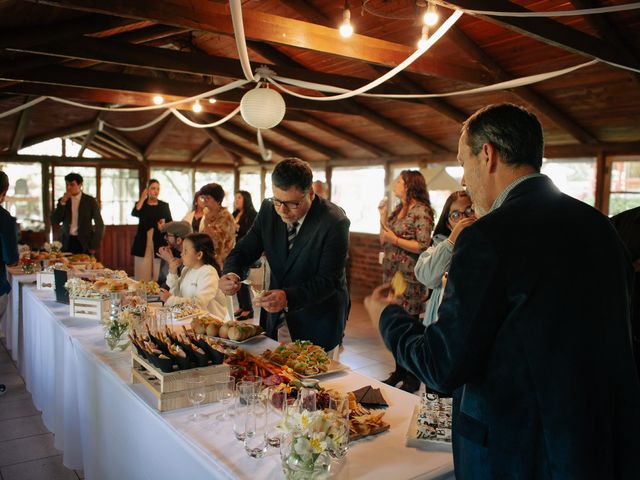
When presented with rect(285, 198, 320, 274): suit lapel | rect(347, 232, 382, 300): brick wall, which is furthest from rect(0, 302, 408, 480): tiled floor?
rect(347, 232, 382, 300): brick wall

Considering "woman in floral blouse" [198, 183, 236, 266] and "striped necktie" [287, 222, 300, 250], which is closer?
"striped necktie" [287, 222, 300, 250]

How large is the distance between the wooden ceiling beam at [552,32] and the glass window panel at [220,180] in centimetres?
823

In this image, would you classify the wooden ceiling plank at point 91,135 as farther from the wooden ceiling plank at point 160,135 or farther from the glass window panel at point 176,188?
the glass window panel at point 176,188

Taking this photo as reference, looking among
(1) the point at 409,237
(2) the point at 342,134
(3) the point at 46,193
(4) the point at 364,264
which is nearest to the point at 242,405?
(1) the point at 409,237

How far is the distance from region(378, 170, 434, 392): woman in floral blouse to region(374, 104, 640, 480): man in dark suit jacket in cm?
281

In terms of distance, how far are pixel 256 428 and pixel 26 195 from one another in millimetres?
9509

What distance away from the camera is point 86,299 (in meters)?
2.83

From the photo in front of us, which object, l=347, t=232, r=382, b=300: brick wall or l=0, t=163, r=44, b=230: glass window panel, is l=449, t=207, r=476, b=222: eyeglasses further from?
l=0, t=163, r=44, b=230: glass window panel

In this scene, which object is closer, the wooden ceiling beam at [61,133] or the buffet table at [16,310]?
the buffet table at [16,310]

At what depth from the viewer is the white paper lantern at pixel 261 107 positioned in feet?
12.3

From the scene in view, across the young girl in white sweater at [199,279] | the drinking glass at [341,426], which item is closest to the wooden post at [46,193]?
the young girl in white sweater at [199,279]

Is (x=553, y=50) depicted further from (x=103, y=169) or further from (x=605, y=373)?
(x=103, y=169)

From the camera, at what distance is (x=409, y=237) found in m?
3.93

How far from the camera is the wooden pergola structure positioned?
3791 millimetres
